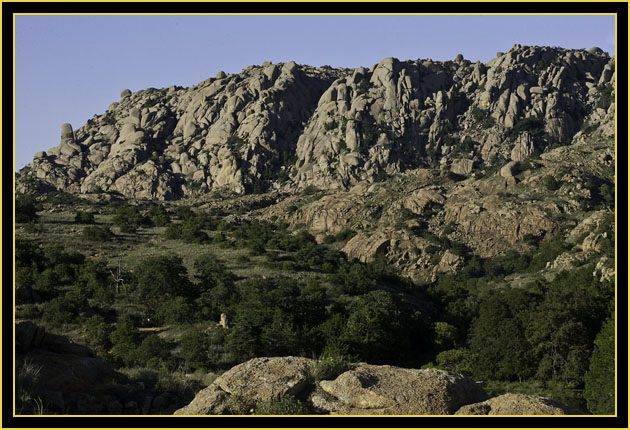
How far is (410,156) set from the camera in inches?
5620

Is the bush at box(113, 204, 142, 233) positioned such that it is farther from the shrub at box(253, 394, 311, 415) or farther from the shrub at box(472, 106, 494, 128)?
the shrub at box(472, 106, 494, 128)

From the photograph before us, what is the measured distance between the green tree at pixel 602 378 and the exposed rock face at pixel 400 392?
16935mm

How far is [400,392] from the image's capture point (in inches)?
490

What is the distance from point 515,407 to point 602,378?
69.1 feet

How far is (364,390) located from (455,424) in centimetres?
367

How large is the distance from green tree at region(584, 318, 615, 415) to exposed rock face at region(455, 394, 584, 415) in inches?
666

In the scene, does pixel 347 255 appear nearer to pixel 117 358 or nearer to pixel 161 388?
pixel 117 358

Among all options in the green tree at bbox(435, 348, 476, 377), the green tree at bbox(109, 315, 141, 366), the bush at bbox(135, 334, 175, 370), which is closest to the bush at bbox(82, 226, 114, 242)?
the green tree at bbox(109, 315, 141, 366)

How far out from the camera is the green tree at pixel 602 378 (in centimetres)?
2852

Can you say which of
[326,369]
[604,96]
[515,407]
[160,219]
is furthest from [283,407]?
[604,96]

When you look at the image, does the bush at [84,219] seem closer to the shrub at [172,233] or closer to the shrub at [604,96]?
the shrub at [172,233]

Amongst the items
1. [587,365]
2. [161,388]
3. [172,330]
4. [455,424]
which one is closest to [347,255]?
[172,330]

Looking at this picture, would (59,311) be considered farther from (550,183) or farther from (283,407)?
(550,183)

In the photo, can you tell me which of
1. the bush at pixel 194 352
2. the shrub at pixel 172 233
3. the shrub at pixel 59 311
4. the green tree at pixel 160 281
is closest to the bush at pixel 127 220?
the shrub at pixel 172 233
